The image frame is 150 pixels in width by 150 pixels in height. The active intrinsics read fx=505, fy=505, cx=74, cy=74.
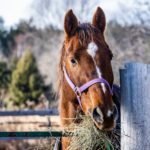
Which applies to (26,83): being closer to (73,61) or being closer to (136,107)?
(73,61)

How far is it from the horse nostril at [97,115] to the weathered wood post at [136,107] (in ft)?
1.04

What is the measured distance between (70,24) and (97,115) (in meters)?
1.12

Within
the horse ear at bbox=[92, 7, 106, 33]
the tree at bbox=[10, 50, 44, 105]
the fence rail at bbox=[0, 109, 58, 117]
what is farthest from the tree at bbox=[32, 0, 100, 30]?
the horse ear at bbox=[92, 7, 106, 33]

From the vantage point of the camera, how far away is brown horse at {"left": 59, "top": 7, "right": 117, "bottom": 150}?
11.7 feet

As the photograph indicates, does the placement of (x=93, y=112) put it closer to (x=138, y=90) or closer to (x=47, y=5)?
(x=138, y=90)

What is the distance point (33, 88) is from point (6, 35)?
22.4 meters

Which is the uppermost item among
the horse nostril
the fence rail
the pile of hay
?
the fence rail

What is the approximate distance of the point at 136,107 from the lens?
3.12 m

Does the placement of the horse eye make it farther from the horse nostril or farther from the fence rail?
the fence rail

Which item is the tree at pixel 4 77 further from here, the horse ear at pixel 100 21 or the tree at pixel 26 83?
the horse ear at pixel 100 21

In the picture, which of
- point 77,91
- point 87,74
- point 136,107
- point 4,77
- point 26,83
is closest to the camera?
point 136,107

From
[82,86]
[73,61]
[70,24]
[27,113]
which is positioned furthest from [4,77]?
[82,86]

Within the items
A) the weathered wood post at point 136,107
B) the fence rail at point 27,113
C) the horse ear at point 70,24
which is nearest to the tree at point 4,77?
the fence rail at point 27,113

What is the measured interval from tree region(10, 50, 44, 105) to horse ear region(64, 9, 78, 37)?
2374cm
